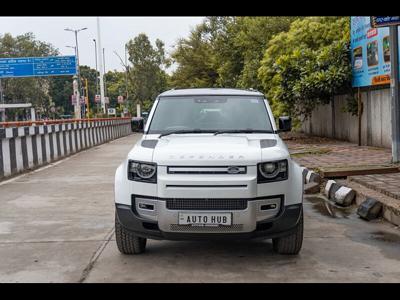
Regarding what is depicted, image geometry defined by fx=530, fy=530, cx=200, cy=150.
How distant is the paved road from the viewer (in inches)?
183

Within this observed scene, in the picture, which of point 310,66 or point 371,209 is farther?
point 310,66

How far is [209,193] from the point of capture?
15.3 feet

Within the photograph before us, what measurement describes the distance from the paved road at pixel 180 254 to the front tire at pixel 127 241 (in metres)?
0.10

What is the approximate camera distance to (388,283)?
14.3 feet

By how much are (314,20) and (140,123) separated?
14.0 meters

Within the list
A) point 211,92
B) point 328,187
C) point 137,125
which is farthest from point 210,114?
point 328,187

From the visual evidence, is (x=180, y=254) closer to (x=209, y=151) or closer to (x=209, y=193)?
(x=209, y=193)

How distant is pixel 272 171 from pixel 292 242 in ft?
2.60

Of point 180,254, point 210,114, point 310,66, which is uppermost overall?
point 310,66

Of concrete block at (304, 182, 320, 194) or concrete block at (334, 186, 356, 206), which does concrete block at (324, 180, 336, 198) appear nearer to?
concrete block at (304, 182, 320, 194)

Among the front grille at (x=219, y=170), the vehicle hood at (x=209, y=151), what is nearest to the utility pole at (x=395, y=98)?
the vehicle hood at (x=209, y=151)

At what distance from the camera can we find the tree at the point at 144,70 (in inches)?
2852
